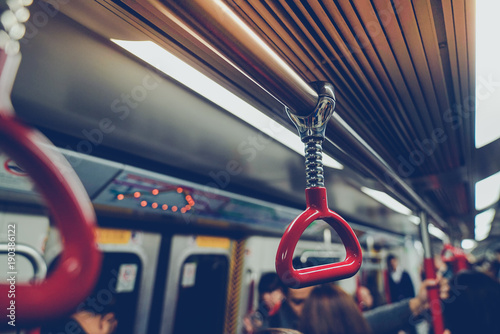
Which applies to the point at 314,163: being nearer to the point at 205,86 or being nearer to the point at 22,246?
the point at 205,86

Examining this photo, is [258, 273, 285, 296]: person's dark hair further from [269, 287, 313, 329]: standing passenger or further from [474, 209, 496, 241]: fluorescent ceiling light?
[474, 209, 496, 241]: fluorescent ceiling light

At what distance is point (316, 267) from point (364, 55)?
0.80m

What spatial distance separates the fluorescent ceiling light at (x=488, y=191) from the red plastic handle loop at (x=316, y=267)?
269 centimetres

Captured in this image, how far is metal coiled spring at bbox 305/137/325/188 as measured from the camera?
0.72 m

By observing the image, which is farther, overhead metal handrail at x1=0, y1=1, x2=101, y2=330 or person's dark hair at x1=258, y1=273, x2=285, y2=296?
person's dark hair at x1=258, y1=273, x2=285, y2=296

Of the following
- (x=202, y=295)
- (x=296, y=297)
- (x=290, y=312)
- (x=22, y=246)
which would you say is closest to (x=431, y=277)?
(x=296, y=297)

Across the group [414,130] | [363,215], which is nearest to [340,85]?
[414,130]

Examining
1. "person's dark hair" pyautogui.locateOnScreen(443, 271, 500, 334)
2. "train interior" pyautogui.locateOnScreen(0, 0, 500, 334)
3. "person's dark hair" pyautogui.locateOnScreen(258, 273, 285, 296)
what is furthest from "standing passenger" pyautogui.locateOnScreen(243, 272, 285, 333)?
"person's dark hair" pyautogui.locateOnScreen(443, 271, 500, 334)

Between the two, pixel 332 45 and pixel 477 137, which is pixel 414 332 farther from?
pixel 332 45

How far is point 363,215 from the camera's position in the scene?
521 cm

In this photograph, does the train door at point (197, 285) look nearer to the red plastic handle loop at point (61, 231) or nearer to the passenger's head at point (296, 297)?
the passenger's head at point (296, 297)

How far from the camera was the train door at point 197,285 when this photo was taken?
372 centimetres

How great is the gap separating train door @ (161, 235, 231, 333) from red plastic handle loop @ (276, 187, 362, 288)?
11.0ft

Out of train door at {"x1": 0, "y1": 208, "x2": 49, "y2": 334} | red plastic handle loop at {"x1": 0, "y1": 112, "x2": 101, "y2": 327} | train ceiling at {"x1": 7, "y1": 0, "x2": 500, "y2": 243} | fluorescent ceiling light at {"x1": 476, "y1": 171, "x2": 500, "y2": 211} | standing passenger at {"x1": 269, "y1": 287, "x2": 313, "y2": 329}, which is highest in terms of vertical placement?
fluorescent ceiling light at {"x1": 476, "y1": 171, "x2": 500, "y2": 211}
